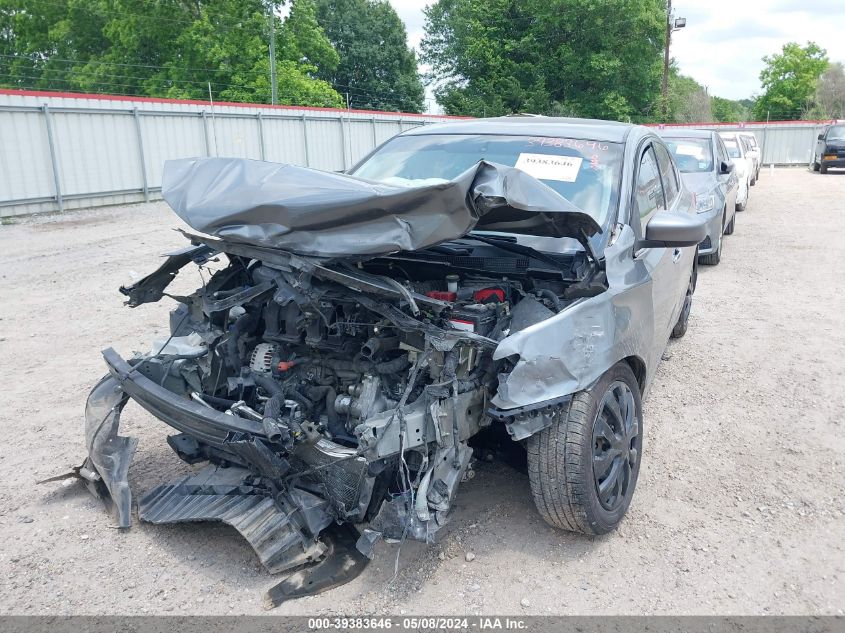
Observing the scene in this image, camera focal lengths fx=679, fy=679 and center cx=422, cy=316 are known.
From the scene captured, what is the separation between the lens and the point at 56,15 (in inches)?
1458

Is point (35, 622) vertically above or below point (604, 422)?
below

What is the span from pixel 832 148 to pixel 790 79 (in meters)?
47.1

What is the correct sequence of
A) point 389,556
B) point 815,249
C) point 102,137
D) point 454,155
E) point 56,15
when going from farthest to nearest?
point 56,15 < point 102,137 < point 815,249 < point 454,155 < point 389,556

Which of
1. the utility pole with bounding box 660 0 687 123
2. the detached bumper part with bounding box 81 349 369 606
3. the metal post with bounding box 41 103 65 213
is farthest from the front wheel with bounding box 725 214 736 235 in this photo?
the utility pole with bounding box 660 0 687 123

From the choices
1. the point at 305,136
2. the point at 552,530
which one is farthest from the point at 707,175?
the point at 305,136

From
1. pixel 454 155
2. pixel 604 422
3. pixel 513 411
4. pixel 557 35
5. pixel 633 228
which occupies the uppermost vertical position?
pixel 557 35

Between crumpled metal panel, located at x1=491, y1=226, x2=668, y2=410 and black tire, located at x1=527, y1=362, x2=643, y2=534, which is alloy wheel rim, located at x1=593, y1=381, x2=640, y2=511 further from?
crumpled metal panel, located at x1=491, y1=226, x2=668, y2=410

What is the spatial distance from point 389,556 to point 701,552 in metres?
1.47

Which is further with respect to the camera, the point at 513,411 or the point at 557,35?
the point at 557,35

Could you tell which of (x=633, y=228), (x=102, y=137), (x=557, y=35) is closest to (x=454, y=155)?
(x=633, y=228)

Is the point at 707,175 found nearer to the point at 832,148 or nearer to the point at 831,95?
the point at 832,148

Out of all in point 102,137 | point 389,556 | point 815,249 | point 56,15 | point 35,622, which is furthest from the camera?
point 56,15

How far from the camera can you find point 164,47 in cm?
3506

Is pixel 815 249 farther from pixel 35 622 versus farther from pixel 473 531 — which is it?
pixel 35 622
